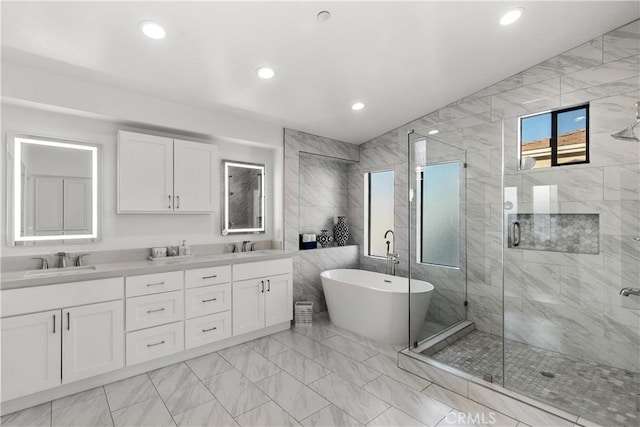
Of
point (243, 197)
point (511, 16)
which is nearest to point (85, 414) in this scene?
point (243, 197)

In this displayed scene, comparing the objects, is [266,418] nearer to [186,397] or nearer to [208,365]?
[186,397]

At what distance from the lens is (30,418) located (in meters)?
2.12

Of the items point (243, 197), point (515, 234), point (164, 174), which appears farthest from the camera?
point (243, 197)

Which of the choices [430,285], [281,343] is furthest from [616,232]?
[281,343]

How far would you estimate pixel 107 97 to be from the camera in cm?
280

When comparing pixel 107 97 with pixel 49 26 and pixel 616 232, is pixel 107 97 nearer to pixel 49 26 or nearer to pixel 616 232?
pixel 49 26

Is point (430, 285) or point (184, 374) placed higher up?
point (430, 285)

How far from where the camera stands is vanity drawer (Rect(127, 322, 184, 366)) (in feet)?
8.65

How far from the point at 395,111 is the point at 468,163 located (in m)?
1.26

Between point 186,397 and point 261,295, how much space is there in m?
1.30

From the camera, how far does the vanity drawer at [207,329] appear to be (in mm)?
2975

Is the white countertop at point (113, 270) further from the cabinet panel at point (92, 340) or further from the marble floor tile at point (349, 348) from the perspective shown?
the marble floor tile at point (349, 348)

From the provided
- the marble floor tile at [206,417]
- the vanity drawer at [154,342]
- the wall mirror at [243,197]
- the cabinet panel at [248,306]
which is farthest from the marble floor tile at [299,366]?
the wall mirror at [243,197]

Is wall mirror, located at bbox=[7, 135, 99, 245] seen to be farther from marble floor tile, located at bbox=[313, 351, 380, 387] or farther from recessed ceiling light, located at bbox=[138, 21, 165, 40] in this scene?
marble floor tile, located at bbox=[313, 351, 380, 387]
